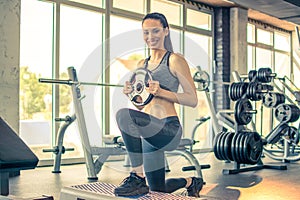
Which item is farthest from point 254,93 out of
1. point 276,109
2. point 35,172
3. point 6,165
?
point 6,165

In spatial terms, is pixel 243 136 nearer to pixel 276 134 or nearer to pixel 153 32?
pixel 276 134

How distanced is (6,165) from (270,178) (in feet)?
11.1

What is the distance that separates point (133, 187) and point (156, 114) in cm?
41

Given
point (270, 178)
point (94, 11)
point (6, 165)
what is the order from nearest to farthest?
point (6, 165) → point (270, 178) → point (94, 11)

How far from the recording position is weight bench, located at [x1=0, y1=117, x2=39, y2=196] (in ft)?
6.23

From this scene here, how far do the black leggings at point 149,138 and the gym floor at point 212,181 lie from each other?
0.72 meters

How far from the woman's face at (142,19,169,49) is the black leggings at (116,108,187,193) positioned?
406 millimetres

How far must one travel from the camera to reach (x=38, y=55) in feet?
18.7

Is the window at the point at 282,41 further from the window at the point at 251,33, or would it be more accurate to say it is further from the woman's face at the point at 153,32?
the woman's face at the point at 153,32

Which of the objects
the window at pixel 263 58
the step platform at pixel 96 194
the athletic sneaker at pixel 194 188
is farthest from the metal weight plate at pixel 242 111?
the window at pixel 263 58

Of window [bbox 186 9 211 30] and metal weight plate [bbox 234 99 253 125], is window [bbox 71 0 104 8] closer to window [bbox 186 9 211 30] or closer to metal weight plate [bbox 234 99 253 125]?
window [bbox 186 9 211 30]

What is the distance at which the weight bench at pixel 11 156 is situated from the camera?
1.90m

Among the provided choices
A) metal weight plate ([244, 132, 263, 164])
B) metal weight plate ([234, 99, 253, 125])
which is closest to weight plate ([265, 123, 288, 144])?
metal weight plate ([234, 99, 253, 125])

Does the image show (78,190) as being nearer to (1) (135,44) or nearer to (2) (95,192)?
(2) (95,192)
